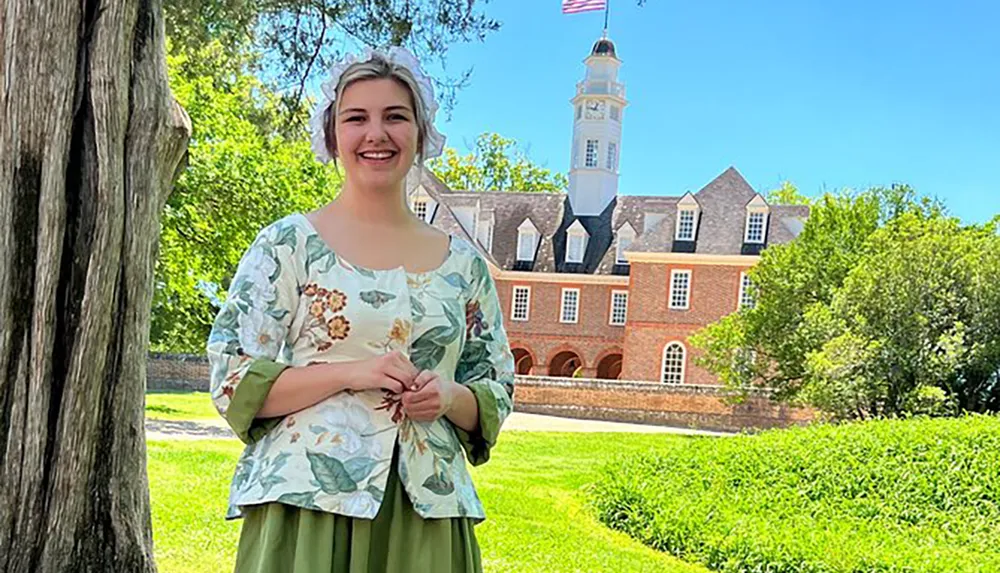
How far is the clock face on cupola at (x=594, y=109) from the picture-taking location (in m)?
36.5

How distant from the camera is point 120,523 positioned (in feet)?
10.4

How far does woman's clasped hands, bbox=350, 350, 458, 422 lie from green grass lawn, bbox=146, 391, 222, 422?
56.8 feet

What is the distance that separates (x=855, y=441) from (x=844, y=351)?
8.34 m

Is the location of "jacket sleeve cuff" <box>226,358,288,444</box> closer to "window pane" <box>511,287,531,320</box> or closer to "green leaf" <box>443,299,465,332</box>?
"green leaf" <box>443,299,465,332</box>

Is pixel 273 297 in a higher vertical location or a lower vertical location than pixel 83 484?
higher

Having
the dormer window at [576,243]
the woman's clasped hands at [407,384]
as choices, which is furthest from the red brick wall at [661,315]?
the woman's clasped hands at [407,384]

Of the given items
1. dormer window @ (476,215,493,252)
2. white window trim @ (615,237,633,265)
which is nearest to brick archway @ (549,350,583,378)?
white window trim @ (615,237,633,265)

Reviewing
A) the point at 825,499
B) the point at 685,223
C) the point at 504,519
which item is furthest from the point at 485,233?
the point at 504,519

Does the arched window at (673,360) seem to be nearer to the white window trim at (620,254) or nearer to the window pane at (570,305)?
the white window trim at (620,254)

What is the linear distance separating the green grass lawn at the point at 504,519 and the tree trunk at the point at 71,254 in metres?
3.29

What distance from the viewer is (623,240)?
34500mm

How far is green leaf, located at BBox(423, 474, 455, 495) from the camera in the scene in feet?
6.93

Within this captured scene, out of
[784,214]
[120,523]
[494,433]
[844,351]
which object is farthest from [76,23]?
[784,214]

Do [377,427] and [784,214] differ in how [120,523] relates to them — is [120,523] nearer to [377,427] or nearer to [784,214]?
[377,427]
